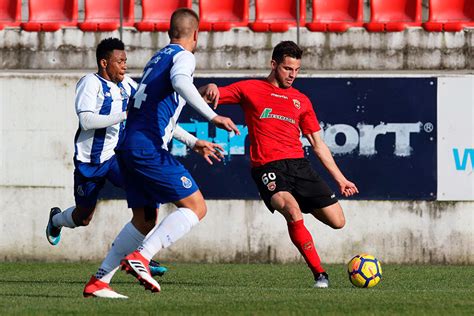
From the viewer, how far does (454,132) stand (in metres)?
12.8

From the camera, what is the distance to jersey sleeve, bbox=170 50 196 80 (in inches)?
→ 293

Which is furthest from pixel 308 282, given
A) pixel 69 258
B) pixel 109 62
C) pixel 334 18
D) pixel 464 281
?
pixel 334 18

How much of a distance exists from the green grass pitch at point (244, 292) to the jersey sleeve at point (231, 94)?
A: 1550 mm

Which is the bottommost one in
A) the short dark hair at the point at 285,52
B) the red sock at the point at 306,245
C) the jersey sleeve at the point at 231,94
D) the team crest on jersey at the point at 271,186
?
the red sock at the point at 306,245

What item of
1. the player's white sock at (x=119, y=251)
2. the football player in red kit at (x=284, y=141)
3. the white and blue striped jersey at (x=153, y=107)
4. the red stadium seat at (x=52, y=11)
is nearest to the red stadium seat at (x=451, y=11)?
the red stadium seat at (x=52, y=11)

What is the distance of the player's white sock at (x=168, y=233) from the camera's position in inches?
294

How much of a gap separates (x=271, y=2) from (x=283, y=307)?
8232 millimetres

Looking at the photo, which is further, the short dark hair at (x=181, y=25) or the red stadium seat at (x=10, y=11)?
the red stadium seat at (x=10, y=11)

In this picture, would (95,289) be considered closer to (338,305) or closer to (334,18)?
(338,305)

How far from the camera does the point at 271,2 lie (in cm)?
1491

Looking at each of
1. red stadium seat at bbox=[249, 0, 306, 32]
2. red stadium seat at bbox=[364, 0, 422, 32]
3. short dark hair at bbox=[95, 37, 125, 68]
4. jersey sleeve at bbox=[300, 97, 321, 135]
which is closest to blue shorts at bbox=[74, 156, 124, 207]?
short dark hair at bbox=[95, 37, 125, 68]

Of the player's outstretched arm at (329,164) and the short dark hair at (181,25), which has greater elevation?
the short dark hair at (181,25)

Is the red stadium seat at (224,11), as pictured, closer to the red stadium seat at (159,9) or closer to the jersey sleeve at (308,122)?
the red stadium seat at (159,9)

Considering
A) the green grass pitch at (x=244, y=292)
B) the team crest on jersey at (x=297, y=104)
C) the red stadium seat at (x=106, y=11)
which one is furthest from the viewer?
the red stadium seat at (x=106, y=11)
